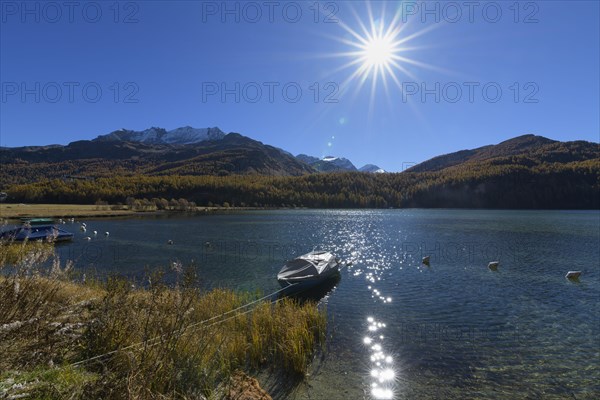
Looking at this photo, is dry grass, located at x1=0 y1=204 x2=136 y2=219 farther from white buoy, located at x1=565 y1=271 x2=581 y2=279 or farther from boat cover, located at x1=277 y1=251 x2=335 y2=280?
white buoy, located at x1=565 y1=271 x2=581 y2=279

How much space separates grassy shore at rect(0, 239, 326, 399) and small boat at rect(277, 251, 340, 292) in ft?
38.9

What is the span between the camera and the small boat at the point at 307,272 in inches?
1012

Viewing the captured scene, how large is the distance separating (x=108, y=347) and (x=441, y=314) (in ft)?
62.1

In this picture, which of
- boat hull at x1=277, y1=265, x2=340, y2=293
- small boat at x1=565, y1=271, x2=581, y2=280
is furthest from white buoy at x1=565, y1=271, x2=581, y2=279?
boat hull at x1=277, y1=265, x2=340, y2=293

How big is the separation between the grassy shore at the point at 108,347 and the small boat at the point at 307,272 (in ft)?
38.9

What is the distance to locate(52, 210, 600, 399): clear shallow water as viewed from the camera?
42.7 ft

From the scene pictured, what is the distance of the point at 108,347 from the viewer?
7.99 metres

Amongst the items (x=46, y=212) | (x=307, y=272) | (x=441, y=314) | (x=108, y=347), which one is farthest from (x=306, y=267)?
(x=46, y=212)

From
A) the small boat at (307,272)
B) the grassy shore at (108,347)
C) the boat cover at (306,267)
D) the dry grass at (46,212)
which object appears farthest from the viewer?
the dry grass at (46,212)

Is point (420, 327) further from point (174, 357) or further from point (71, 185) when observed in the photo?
point (71, 185)

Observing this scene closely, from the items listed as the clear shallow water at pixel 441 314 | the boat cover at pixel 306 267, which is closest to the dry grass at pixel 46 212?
the clear shallow water at pixel 441 314

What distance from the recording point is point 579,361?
14758 millimetres

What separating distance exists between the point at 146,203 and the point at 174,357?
153 meters

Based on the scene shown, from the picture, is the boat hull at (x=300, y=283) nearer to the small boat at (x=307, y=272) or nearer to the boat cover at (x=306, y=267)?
the small boat at (x=307, y=272)
